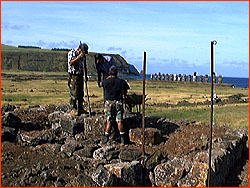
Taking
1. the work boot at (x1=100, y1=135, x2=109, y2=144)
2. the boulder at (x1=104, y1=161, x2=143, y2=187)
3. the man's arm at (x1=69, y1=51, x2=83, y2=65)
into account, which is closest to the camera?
the boulder at (x1=104, y1=161, x2=143, y2=187)

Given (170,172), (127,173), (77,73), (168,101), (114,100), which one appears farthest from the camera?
(168,101)

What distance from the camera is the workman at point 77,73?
12570 millimetres

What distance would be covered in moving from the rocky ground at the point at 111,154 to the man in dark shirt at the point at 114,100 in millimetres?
513

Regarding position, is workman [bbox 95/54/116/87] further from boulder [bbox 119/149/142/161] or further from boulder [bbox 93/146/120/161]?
boulder [bbox 119/149/142/161]

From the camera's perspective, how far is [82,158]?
9.73 meters

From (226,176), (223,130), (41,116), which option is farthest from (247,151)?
(41,116)

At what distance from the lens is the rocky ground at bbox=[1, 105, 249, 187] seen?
8.33 m

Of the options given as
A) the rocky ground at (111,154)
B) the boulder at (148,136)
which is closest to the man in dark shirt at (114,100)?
the rocky ground at (111,154)

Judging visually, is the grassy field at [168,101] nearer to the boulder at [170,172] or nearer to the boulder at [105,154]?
the boulder at [105,154]

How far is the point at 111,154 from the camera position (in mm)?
9883

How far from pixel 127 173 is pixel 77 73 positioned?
5310 mm

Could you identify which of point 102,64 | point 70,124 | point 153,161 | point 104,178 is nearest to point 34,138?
point 70,124

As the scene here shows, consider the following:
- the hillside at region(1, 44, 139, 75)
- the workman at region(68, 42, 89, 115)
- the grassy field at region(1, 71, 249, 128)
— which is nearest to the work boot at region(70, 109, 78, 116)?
the workman at region(68, 42, 89, 115)

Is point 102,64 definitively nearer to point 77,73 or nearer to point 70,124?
point 77,73
